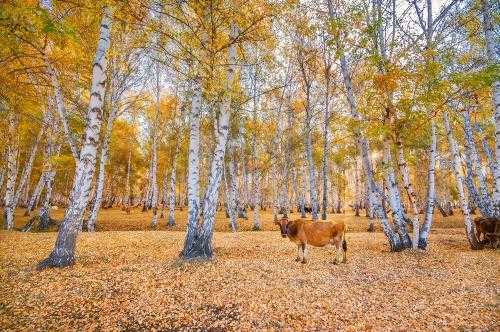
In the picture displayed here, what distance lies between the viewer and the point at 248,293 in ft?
23.6

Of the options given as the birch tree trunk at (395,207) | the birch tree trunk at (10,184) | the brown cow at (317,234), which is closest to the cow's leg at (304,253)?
the brown cow at (317,234)

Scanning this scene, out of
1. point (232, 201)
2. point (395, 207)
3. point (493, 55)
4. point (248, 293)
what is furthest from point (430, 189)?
point (232, 201)

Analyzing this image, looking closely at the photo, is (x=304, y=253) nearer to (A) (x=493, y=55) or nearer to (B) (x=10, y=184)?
(A) (x=493, y=55)

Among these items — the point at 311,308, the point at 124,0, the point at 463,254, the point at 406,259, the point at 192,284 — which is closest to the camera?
the point at 311,308

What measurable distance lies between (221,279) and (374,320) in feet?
12.9

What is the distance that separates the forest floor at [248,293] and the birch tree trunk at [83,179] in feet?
1.77

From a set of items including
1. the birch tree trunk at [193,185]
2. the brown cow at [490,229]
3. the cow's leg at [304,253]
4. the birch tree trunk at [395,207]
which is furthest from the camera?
the brown cow at [490,229]

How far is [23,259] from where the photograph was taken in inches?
388

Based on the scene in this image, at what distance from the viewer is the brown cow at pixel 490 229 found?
13.3 metres

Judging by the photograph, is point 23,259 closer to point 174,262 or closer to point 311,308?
point 174,262

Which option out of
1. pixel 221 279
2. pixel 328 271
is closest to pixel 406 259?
pixel 328 271

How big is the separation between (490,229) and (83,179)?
16.7 m

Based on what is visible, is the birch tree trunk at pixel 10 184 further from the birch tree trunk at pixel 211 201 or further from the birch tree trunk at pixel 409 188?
the birch tree trunk at pixel 409 188

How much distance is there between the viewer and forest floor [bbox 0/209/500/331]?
5.83m
